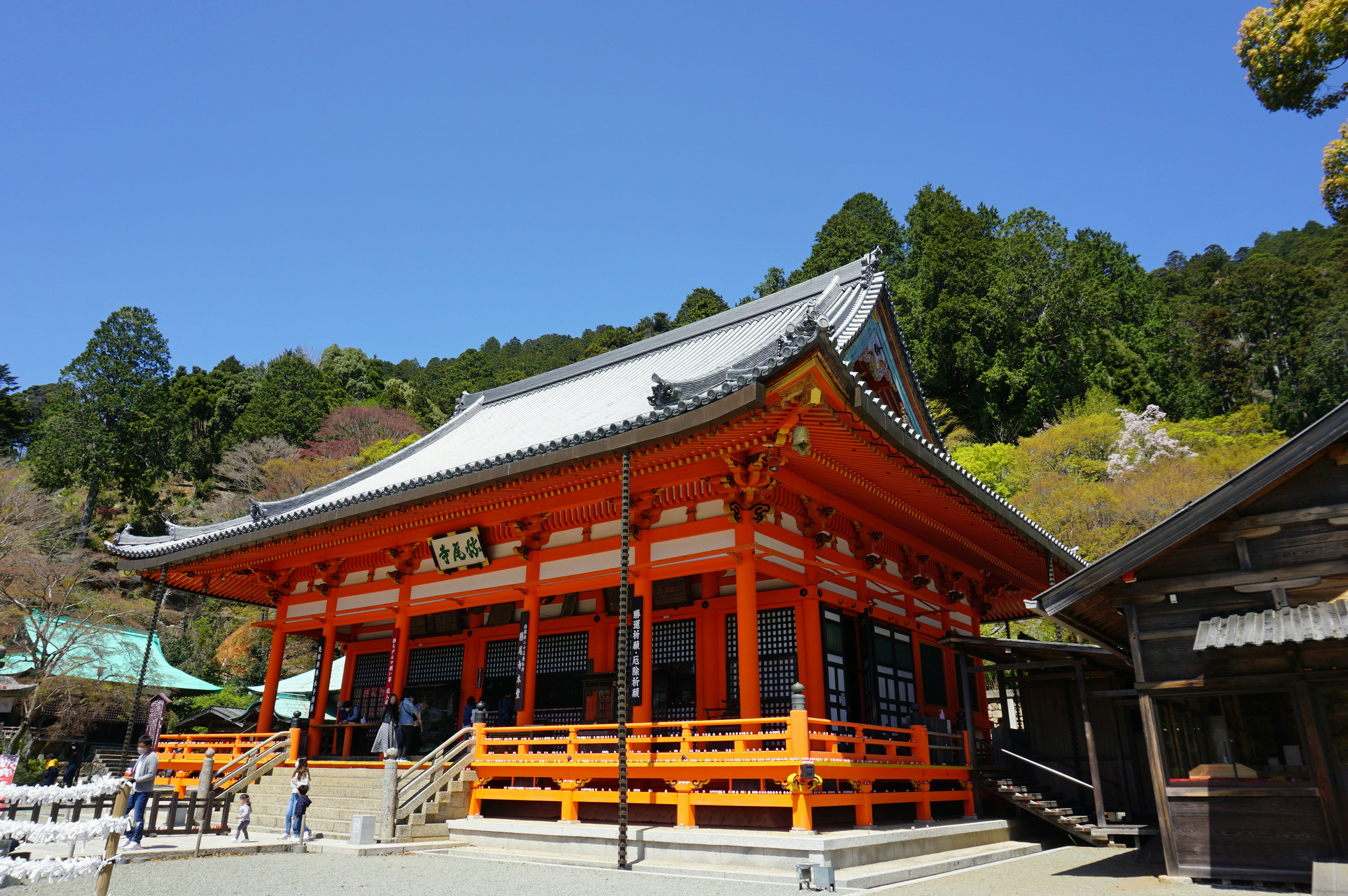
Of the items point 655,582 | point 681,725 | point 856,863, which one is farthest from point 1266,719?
point 655,582

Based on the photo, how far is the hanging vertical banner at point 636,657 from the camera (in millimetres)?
11102

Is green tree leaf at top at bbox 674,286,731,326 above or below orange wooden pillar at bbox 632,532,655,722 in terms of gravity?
above

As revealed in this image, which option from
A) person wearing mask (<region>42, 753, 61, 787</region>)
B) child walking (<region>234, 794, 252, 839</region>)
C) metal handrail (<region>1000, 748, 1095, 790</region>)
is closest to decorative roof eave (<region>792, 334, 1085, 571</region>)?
metal handrail (<region>1000, 748, 1095, 790</region>)

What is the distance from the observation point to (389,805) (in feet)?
34.7

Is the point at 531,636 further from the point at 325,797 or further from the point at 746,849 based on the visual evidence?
the point at 746,849

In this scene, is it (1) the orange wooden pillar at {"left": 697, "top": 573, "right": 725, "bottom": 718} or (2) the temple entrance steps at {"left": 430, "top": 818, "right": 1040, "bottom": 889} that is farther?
(1) the orange wooden pillar at {"left": 697, "top": 573, "right": 725, "bottom": 718}

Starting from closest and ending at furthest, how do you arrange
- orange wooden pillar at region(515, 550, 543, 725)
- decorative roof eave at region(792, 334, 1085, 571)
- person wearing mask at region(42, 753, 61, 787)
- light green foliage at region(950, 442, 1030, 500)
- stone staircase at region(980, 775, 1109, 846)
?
1. decorative roof eave at region(792, 334, 1085, 571)
2. stone staircase at region(980, 775, 1109, 846)
3. orange wooden pillar at region(515, 550, 543, 725)
4. person wearing mask at region(42, 753, 61, 787)
5. light green foliage at region(950, 442, 1030, 500)

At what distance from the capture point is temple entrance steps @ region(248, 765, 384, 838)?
1175 centimetres

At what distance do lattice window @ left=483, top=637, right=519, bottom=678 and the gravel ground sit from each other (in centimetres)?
558

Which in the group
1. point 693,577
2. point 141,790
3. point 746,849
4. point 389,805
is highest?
point 693,577

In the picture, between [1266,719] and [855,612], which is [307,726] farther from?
[1266,719]

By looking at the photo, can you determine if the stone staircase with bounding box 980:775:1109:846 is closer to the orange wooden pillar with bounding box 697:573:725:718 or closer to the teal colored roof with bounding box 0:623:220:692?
the orange wooden pillar with bounding box 697:573:725:718

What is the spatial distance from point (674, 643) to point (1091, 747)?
6435mm

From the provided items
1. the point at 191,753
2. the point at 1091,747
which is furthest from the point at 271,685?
the point at 1091,747
